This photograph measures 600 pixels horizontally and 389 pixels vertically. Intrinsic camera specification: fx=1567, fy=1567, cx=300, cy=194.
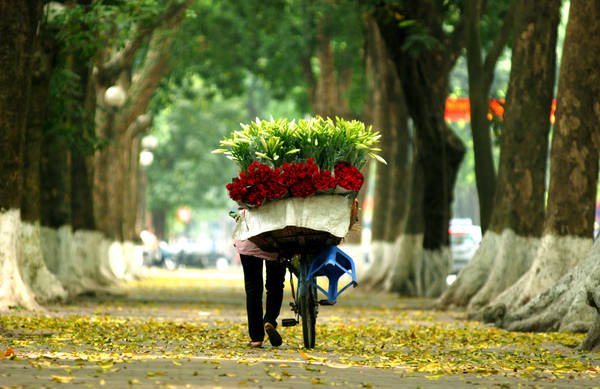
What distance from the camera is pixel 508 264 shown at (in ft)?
80.8

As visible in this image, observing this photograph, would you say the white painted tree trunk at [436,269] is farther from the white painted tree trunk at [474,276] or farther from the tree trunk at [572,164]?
the tree trunk at [572,164]

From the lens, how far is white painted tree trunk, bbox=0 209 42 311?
2123 centimetres

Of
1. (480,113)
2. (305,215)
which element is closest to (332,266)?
(305,215)

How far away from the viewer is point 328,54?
44.4 meters

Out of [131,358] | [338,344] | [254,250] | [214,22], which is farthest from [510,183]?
[214,22]

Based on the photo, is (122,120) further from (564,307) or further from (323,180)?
(323,180)

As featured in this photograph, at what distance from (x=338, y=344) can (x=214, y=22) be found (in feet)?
109

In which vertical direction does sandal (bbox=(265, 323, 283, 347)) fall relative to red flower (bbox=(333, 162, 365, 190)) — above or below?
below

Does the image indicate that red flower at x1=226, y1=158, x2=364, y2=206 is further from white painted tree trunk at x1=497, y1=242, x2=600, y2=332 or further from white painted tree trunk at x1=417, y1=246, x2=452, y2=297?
white painted tree trunk at x1=417, y1=246, x2=452, y2=297

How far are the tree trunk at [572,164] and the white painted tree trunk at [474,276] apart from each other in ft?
11.8

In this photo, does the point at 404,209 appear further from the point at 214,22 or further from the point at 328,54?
the point at 214,22

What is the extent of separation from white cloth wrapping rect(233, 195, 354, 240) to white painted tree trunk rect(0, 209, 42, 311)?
7.43 meters

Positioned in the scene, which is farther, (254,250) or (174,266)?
(174,266)

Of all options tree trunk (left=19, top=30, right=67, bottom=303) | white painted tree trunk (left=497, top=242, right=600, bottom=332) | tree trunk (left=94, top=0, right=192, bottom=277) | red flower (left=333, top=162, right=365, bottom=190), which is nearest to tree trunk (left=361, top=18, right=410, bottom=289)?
tree trunk (left=94, top=0, right=192, bottom=277)
